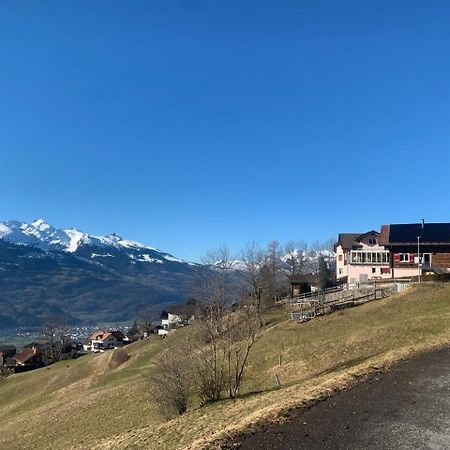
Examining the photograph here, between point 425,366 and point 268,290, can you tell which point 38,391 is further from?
point 425,366

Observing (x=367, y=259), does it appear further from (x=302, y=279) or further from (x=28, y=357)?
(x=28, y=357)

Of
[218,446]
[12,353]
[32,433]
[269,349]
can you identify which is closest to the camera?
[218,446]

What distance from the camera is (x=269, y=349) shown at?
135 ft

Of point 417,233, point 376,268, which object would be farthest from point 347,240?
point 417,233

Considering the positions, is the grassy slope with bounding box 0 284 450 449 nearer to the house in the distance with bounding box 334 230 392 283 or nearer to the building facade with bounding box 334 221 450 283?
the building facade with bounding box 334 221 450 283

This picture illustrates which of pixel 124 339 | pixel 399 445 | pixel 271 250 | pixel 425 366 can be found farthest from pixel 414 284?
pixel 124 339

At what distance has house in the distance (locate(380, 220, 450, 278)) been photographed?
69.8m

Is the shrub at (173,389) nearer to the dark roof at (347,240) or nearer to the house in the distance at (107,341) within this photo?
the dark roof at (347,240)

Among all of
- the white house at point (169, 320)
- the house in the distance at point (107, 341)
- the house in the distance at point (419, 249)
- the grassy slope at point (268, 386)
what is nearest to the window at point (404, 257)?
the house in the distance at point (419, 249)

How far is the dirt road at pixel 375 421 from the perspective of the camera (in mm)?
12242

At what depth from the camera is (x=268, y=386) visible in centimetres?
2966

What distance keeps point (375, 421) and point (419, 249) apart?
61.0 metres

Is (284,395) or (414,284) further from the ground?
(414,284)

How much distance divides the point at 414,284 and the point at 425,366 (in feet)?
106
